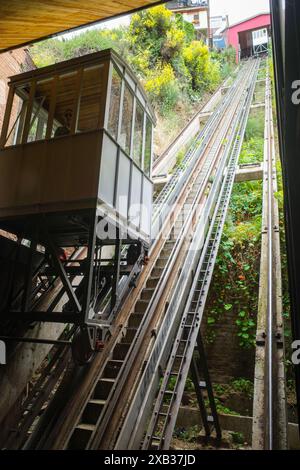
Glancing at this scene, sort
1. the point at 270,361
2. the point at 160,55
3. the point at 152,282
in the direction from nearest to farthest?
the point at 270,361 → the point at 152,282 → the point at 160,55

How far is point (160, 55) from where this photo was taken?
19.5m

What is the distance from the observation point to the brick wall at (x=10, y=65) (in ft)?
27.1

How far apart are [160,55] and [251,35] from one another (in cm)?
2191

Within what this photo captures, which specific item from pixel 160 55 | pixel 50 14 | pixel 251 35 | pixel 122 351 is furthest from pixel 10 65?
pixel 251 35

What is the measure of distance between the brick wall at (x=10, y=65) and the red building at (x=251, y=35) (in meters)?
31.7

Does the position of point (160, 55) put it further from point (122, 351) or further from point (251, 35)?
point (251, 35)

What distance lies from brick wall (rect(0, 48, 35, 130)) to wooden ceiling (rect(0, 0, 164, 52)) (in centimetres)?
330

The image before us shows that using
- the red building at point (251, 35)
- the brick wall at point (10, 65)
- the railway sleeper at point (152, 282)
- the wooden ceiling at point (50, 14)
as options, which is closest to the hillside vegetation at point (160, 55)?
the brick wall at point (10, 65)

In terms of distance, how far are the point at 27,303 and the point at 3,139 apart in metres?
2.58

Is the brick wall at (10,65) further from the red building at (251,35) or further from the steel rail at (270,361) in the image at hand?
the red building at (251,35)

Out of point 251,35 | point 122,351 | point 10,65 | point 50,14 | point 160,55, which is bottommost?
point 122,351

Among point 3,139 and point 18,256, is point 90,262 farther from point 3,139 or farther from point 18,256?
point 3,139

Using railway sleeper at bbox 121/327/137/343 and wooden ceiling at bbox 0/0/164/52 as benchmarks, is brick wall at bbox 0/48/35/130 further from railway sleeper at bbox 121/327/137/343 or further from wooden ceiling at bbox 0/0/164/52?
railway sleeper at bbox 121/327/137/343

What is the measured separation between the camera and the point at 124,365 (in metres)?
4.37
